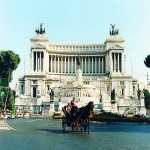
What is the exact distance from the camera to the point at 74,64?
12731cm

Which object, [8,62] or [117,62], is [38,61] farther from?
[8,62]

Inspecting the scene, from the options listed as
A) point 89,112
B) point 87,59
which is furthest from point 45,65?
point 89,112

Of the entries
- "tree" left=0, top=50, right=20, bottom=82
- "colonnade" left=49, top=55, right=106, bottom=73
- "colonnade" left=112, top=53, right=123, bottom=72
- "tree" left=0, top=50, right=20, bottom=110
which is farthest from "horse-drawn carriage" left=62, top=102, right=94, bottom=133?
"colonnade" left=49, top=55, right=106, bottom=73

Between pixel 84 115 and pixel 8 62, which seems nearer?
pixel 84 115

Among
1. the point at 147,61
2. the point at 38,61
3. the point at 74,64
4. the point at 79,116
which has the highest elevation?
the point at 38,61

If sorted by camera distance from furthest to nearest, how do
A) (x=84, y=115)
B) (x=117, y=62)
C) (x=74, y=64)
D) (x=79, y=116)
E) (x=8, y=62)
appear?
(x=74, y=64) → (x=117, y=62) → (x=8, y=62) → (x=79, y=116) → (x=84, y=115)

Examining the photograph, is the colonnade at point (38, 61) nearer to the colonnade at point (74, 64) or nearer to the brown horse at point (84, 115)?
the colonnade at point (74, 64)

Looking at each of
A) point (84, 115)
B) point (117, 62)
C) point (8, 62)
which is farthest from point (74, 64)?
point (84, 115)

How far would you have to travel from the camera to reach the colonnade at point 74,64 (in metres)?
126

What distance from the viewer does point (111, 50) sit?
12106 cm

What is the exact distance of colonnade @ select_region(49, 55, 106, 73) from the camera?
126m

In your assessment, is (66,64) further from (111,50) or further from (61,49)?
(111,50)

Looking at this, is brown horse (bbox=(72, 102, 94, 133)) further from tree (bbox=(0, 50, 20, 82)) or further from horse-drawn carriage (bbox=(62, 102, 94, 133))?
tree (bbox=(0, 50, 20, 82))

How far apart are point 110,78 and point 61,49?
2358cm
